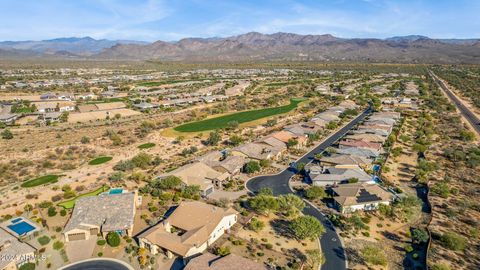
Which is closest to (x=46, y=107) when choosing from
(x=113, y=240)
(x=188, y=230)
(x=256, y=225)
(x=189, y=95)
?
(x=189, y=95)

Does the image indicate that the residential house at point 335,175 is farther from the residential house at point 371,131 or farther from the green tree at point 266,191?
the residential house at point 371,131

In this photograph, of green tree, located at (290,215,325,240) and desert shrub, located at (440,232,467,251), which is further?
green tree, located at (290,215,325,240)

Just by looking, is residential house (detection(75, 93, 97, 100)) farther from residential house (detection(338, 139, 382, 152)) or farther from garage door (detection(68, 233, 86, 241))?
garage door (detection(68, 233, 86, 241))

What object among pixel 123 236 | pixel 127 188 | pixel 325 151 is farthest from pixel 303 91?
pixel 123 236

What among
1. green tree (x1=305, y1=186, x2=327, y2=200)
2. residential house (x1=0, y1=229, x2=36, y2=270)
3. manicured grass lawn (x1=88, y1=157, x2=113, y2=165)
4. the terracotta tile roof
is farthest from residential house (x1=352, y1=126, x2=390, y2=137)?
residential house (x1=0, y1=229, x2=36, y2=270)

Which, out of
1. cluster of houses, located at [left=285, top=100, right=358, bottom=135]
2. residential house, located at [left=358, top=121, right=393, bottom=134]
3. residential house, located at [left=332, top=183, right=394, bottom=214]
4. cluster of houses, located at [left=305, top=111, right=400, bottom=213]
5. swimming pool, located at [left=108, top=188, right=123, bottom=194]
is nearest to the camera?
residential house, located at [left=332, top=183, right=394, bottom=214]

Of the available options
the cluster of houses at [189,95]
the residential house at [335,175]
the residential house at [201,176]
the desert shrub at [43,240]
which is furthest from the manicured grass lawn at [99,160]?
the cluster of houses at [189,95]

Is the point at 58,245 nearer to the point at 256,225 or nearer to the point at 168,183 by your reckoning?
the point at 168,183

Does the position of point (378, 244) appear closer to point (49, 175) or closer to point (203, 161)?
point (203, 161)
